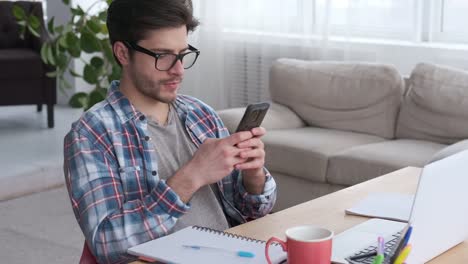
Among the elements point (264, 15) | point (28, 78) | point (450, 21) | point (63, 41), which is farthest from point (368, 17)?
point (28, 78)

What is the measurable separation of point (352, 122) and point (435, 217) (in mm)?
2875

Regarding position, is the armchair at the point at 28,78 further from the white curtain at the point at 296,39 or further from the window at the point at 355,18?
the window at the point at 355,18

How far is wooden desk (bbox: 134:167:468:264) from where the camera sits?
66.7 inches

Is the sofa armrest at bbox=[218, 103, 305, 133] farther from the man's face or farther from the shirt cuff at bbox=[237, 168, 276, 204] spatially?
the man's face

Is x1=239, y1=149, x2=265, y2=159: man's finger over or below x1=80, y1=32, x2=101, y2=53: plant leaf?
over

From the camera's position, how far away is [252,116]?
68.1 inches

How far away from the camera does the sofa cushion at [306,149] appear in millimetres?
3904

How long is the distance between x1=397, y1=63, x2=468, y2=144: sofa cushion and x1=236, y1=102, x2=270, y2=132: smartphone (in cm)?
238

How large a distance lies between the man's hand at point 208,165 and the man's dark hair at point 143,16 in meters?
0.31

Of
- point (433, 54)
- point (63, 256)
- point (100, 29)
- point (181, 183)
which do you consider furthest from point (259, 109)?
point (100, 29)

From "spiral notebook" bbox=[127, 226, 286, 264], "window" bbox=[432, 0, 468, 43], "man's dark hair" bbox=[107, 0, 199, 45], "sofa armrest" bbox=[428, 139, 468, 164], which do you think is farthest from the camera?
"window" bbox=[432, 0, 468, 43]

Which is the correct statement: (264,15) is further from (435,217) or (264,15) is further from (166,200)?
(435,217)

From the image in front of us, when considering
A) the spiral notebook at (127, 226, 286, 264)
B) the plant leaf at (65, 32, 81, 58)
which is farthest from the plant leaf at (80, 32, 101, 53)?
the spiral notebook at (127, 226, 286, 264)

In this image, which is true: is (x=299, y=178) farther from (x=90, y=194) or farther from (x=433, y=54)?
(x=90, y=194)
